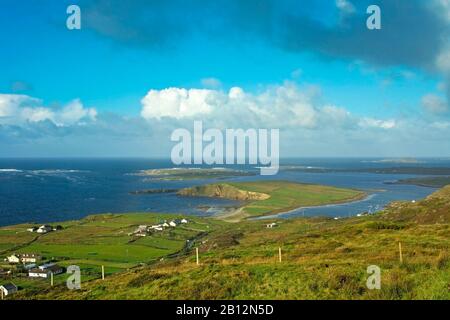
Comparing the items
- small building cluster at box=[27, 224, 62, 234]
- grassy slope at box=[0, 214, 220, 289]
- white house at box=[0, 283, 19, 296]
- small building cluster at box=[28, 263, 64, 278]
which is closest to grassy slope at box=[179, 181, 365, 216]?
grassy slope at box=[0, 214, 220, 289]

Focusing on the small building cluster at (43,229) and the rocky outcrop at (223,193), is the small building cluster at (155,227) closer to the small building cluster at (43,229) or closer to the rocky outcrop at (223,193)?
the small building cluster at (43,229)

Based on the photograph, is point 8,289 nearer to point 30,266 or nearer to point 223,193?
point 30,266

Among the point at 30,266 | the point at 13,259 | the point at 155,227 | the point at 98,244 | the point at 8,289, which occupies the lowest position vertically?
the point at 98,244

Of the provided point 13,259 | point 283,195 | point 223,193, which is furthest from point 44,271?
point 223,193

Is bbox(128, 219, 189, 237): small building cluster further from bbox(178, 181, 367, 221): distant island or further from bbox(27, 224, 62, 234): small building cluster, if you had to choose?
bbox(178, 181, 367, 221): distant island
